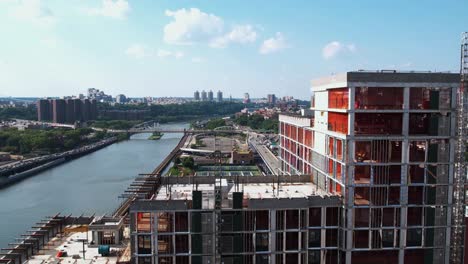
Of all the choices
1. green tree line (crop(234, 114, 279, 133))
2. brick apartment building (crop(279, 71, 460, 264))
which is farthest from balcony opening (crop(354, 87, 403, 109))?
green tree line (crop(234, 114, 279, 133))

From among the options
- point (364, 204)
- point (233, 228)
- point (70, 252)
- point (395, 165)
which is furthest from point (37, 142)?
point (395, 165)

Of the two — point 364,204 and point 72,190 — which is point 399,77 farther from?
point 72,190

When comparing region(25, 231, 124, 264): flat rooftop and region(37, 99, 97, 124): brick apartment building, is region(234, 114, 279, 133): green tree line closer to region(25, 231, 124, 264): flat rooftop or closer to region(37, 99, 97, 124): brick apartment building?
region(37, 99, 97, 124): brick apartment building

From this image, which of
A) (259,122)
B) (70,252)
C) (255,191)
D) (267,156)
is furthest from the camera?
(259,122)

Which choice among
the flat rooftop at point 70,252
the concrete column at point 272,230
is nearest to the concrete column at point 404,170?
the concrete column at point 272,230

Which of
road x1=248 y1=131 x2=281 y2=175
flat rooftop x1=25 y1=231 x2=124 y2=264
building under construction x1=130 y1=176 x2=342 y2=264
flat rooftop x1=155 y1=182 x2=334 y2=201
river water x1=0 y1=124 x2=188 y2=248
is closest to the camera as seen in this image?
building under construction x1=130 y1=176 x2=342 y2=264

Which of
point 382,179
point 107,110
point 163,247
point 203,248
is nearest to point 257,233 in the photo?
point 203,248
